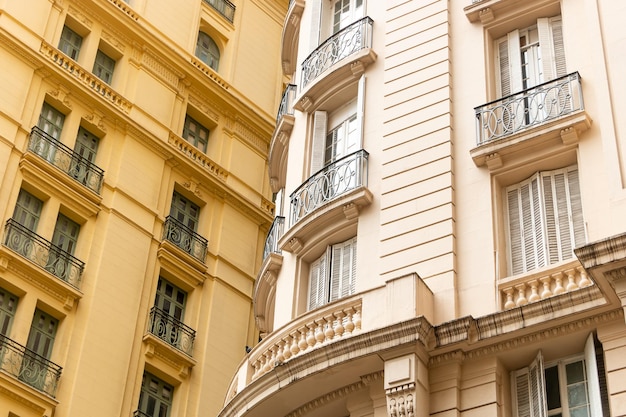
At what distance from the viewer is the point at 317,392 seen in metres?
16.6

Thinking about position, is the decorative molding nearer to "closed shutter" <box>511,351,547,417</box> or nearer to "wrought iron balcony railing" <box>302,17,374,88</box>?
"closed shutter" <box>511,351,547,417</box>

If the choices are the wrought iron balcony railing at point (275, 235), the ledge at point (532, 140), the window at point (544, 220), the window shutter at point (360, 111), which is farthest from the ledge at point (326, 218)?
the window at point (544, 220)

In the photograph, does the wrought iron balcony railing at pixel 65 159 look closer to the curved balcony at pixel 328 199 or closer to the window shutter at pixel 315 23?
the window shutter at pixel 315 23

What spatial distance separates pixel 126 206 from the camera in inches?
1160

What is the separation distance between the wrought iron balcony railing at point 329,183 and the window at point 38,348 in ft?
27.5

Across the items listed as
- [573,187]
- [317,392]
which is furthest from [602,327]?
[317,392]

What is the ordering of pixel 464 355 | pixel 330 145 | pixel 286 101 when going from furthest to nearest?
pixel 286 101
pixel 330 145
pixel 464 355

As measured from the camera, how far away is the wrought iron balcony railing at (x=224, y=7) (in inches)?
1422

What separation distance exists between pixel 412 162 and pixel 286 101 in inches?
245

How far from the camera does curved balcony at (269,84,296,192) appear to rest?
2286 centimetres

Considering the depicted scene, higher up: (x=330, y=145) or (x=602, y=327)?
(x=330, y=145)

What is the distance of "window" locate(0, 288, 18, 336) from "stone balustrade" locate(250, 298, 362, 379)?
9426mm

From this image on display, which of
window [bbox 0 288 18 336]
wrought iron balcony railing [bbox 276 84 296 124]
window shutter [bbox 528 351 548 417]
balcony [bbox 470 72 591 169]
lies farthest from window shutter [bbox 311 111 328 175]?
window [bbox 0 288 18 336]

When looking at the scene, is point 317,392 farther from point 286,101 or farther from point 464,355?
point 286,101
